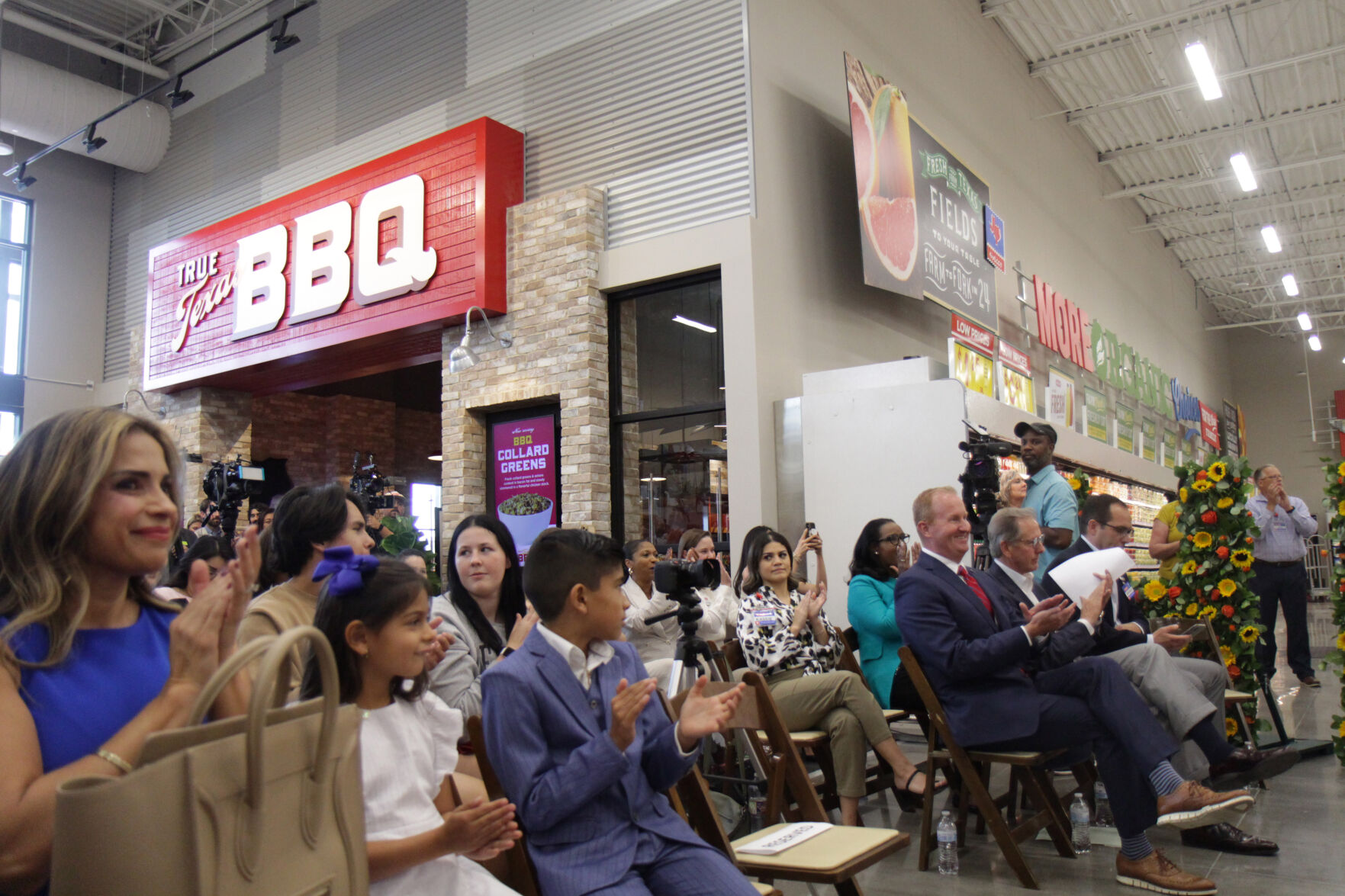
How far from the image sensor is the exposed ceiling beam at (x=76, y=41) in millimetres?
11188

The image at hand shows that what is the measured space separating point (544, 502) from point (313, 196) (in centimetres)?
379

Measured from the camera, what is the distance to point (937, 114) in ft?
33.7

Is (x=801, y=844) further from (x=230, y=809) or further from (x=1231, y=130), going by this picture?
(x=1231, y=130)

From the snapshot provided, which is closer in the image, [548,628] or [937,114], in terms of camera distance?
[548,628]

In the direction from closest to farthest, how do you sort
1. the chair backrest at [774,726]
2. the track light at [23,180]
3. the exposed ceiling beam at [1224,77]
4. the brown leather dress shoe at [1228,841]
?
the chair backrest at [774,726] < the brown leather dress shoe at [1228,841] < the exposed ceiling beam at [1224,77] < the track light at [23,180]

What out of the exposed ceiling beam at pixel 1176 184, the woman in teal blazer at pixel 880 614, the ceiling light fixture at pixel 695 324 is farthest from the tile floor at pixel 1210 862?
the exposed ceiling beam at pixel 1176 184

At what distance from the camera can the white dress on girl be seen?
177 centimetres

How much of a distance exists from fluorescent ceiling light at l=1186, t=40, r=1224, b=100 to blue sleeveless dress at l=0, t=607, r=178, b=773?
9.82 metres

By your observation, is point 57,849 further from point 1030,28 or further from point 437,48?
point 1030,28

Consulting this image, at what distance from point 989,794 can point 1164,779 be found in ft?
1.91

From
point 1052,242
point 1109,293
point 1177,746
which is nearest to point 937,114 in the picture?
point 1052,242

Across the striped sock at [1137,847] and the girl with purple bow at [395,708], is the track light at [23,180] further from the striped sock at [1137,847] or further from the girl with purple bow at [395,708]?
the striped sock at [1137,847]

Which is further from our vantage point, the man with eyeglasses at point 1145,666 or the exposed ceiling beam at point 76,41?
the exposed ceiling beam at point 76,41

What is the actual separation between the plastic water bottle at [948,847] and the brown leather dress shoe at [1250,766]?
47.1 inches
